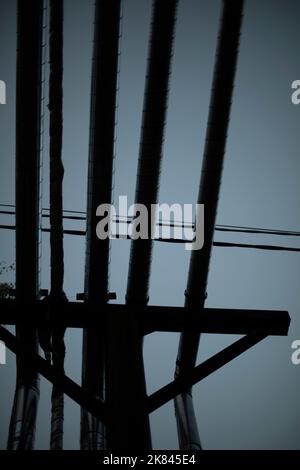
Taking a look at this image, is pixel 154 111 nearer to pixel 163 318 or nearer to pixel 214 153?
pixel 214 153

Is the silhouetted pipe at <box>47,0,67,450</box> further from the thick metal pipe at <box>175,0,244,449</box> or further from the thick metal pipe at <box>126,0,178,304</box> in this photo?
the thick metal pipe at <box>175,0,244,449</box>

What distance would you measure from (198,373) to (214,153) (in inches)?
105

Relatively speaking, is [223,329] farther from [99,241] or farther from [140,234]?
[99,241]

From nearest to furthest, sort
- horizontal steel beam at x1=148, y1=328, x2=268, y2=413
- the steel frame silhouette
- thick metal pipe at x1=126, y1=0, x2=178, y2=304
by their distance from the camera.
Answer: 1. horizontal steel beam at x1=148, y1=328, x2=268, y2=413
2. the steel frame silhouette
3. thick metal pipe at x1=126, y1=0, x2=178, y2=304

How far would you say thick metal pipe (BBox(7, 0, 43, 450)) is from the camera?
4.71 metres

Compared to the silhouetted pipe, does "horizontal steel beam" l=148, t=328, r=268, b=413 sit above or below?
below

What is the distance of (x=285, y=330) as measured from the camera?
530 centimetres

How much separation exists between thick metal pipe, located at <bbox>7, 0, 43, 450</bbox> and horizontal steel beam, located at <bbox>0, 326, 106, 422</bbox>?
4.7 inches

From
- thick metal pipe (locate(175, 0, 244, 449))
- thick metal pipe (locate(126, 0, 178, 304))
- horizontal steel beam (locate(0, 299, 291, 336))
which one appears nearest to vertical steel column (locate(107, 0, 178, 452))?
thick metal pipe (locate(126, 0, 178, 304))

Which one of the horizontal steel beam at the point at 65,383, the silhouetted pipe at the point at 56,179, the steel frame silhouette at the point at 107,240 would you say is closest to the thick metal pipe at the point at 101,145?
the steel frame silhouette at the point at 107,240

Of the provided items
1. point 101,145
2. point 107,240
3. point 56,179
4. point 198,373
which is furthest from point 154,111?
point 198,373

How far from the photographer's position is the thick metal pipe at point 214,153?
4902 millimetres

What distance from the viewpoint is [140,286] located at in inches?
224
